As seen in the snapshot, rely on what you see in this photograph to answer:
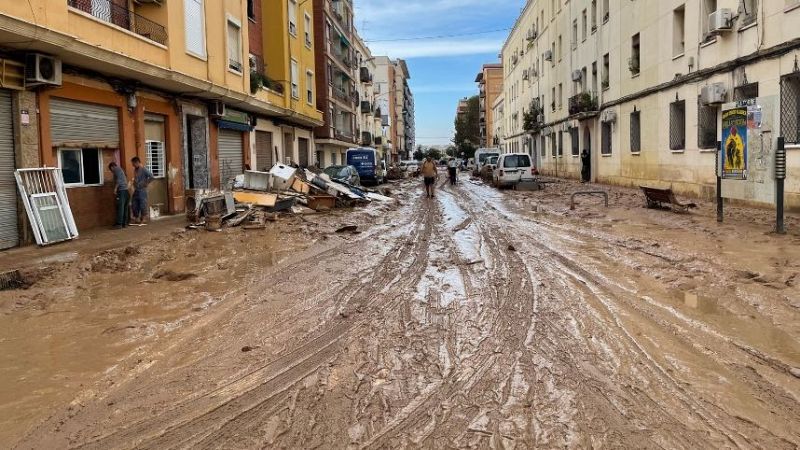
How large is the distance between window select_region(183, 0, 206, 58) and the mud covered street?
909 centimetres

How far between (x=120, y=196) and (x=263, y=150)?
41.9ft

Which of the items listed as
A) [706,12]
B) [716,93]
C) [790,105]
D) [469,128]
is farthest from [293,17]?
[469,128]

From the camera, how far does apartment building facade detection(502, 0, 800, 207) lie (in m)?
15.3

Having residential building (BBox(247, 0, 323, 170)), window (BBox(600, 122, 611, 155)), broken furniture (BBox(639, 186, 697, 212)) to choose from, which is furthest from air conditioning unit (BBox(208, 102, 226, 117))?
window (BBox(600, 122, 611, 155))

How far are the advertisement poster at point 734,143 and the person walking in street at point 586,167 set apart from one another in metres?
21.2

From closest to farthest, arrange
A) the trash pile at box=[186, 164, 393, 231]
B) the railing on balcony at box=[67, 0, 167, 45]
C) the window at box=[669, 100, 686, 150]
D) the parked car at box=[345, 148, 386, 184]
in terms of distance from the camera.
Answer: the railing on balcony at box=[67, 0, 167, 45] → the trash pile at box=[186, 164, 393, 231] → the window at box=[669, 100, 686, 150] → the parked car at box=[345, 148, 386, 184]

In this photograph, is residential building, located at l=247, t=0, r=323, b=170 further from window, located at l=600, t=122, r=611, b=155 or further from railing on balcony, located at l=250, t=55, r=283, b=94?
window, located at l=600, t=122, r=611, b=155

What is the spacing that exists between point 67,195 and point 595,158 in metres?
26.5

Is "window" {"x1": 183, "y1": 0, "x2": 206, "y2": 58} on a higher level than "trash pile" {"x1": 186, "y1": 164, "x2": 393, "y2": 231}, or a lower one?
higher

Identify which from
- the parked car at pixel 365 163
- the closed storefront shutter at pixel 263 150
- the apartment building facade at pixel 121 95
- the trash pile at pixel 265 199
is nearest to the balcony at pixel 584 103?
the parked car at pixel 365 163

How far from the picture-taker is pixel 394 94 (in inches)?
4065

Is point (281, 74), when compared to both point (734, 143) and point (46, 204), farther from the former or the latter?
point (734, 143)

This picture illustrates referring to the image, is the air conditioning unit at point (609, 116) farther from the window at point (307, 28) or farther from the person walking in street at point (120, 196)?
the person walking in street at point (120, 196)

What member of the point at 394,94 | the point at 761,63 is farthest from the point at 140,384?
the point at 394,94
